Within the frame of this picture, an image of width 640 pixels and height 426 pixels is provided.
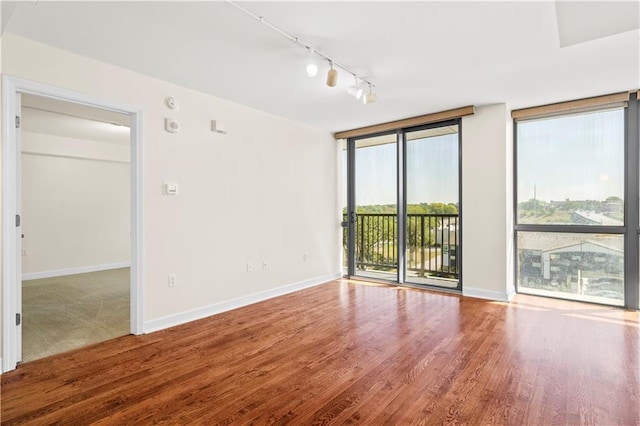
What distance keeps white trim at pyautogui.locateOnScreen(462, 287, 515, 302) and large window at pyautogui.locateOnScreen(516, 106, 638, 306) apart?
0.50m

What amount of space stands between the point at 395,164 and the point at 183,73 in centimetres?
319

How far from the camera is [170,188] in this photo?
3.25 meters

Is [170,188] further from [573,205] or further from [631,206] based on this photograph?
[631,206]

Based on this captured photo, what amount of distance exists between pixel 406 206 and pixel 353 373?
10.1 feet

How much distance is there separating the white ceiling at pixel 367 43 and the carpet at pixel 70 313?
2.45 meters

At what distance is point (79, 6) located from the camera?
2057 millimetres

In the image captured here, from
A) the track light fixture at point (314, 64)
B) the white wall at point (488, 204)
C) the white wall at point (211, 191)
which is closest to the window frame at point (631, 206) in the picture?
the white wall at point (488, 204)

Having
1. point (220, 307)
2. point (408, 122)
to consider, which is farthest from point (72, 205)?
point (408, 122)

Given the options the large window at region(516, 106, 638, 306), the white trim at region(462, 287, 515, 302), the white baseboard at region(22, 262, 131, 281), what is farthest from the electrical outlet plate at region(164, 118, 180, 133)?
the white baseboard at region(22, 262, 131, 281)

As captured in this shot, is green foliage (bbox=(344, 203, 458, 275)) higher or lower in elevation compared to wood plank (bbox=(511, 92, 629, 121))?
lower

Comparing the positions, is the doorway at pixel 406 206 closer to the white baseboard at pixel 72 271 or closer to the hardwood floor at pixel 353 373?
the hardwood floor at pixel 353 373

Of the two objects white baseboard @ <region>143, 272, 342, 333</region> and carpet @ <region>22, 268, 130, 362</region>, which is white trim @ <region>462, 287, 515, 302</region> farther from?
carpet @ <region>22, 268, 130, 362</region>

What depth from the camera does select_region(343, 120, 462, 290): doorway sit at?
460 centimetres

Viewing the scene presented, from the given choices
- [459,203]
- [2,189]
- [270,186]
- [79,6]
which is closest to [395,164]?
[459,203]
